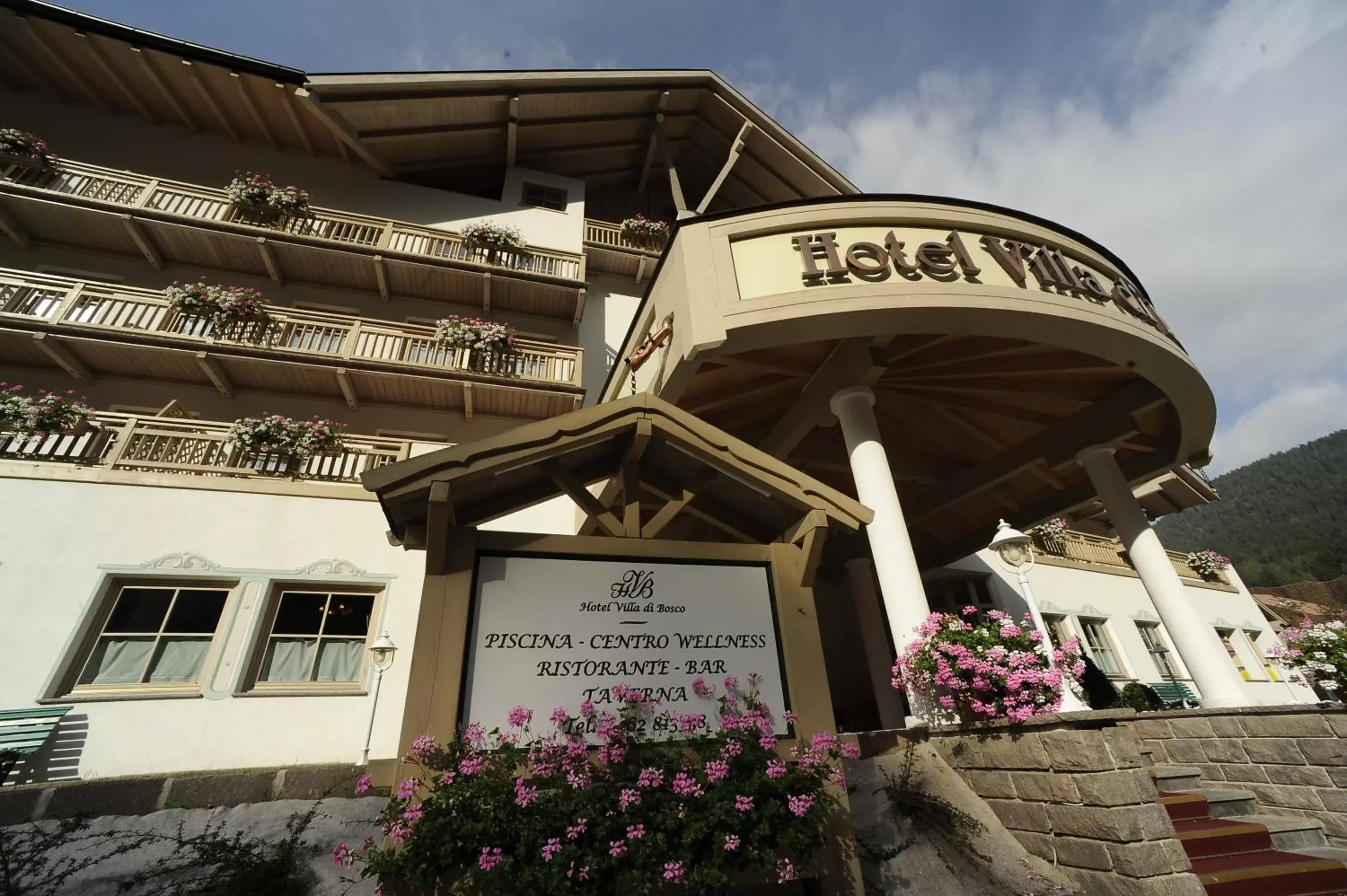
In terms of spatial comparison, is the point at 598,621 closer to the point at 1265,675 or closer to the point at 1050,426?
the point at 1050,426

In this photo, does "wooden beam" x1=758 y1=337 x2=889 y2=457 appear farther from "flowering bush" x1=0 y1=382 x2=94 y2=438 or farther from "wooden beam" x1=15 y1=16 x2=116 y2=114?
"wooden beam" x1=15 y1=16 x2=116 y2=114

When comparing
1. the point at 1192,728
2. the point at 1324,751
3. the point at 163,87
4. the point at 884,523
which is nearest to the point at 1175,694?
the point at 1192,728

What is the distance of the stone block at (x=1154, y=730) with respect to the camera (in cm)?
760

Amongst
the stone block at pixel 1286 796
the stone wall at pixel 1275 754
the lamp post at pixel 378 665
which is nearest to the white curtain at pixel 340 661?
the lamp post at pixel 378 665

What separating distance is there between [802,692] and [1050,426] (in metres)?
7.27

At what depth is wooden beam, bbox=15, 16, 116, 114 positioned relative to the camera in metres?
11.7

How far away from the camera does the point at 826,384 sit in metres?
7.27

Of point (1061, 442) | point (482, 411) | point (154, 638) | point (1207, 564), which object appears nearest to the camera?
point (154, 638)

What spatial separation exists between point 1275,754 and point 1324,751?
0.48 metres

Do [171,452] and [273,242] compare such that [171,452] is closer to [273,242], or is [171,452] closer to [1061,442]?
[273,242]

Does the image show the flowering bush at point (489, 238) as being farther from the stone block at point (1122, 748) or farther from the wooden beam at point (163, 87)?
the stone block at point (1122, 748)

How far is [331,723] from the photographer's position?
766 centimetres

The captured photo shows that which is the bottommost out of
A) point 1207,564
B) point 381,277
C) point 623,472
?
point 623,472

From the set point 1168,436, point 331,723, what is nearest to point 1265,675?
point 1168,436
